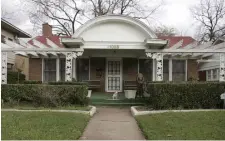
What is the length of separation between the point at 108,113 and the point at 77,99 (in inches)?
66.1

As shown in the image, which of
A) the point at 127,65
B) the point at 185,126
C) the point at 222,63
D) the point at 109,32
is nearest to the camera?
the point at 185,126

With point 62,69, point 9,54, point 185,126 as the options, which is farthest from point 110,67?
point 185,126

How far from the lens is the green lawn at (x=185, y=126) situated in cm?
742

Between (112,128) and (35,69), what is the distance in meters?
13.2

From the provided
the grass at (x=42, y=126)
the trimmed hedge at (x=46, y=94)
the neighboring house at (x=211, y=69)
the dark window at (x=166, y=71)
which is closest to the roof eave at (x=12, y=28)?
the trimmed hedge at (x=46, y=94)

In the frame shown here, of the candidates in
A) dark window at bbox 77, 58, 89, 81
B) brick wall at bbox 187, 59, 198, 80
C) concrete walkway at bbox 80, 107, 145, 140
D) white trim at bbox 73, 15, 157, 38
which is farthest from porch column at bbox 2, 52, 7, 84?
brick wall at bbox 187, 59, 198, 80

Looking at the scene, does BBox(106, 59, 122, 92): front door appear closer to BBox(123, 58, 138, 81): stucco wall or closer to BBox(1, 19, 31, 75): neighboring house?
BBox(123, 58, 138, 81): stucco wall

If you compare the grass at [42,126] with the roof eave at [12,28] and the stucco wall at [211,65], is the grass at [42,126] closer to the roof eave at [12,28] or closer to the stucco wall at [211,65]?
the stucco wall at [211,65]

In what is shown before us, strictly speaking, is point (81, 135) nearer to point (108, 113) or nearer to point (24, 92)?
point (108, 113)

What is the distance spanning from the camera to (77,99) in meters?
13.3

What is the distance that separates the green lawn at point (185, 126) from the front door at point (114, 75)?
9.67 m

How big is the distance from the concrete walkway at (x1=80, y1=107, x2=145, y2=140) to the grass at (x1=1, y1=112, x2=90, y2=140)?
0.32 meters

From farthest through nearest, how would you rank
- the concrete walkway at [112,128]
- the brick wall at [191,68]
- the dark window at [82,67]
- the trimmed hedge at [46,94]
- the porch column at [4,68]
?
the brick wall at [191,68] < the dark window at [82,67] < the porch column at [4,68] < the trimmed hedge at [46,94] < the concrete walkway at [112,128]

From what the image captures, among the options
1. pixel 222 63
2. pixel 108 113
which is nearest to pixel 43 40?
pixel 108 113
